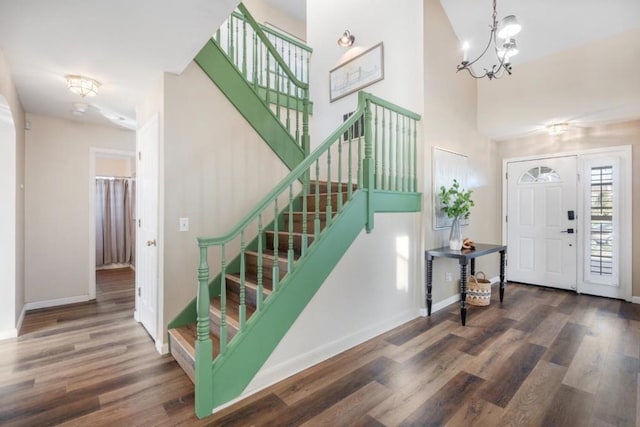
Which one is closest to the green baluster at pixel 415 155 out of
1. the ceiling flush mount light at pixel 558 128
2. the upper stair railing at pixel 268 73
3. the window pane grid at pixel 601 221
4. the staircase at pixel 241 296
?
the staircase at pixel 241 296

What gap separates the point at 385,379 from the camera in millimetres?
2268

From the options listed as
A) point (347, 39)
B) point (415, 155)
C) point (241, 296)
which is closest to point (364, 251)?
point (241, 296)

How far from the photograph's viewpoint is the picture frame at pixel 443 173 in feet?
12.2

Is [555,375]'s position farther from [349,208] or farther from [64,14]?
[64,14]

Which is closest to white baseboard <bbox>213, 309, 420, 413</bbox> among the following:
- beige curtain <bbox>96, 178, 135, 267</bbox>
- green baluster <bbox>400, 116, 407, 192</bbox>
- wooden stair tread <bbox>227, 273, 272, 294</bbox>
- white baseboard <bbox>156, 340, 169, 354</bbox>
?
wooden stair tread <bbox>227, 273, 272, 294</bbox>

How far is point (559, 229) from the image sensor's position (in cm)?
464

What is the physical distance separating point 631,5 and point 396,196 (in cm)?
334

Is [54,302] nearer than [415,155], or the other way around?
[415,155]

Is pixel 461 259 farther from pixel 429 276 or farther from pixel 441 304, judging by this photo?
pixel 441 304

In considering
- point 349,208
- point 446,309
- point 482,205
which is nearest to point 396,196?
point 349,208

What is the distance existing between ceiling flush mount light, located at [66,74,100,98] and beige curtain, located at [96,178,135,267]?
14.5 ft

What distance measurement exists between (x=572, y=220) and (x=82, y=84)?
6.39m

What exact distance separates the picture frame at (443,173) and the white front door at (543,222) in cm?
152

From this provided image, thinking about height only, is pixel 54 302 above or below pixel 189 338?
below
